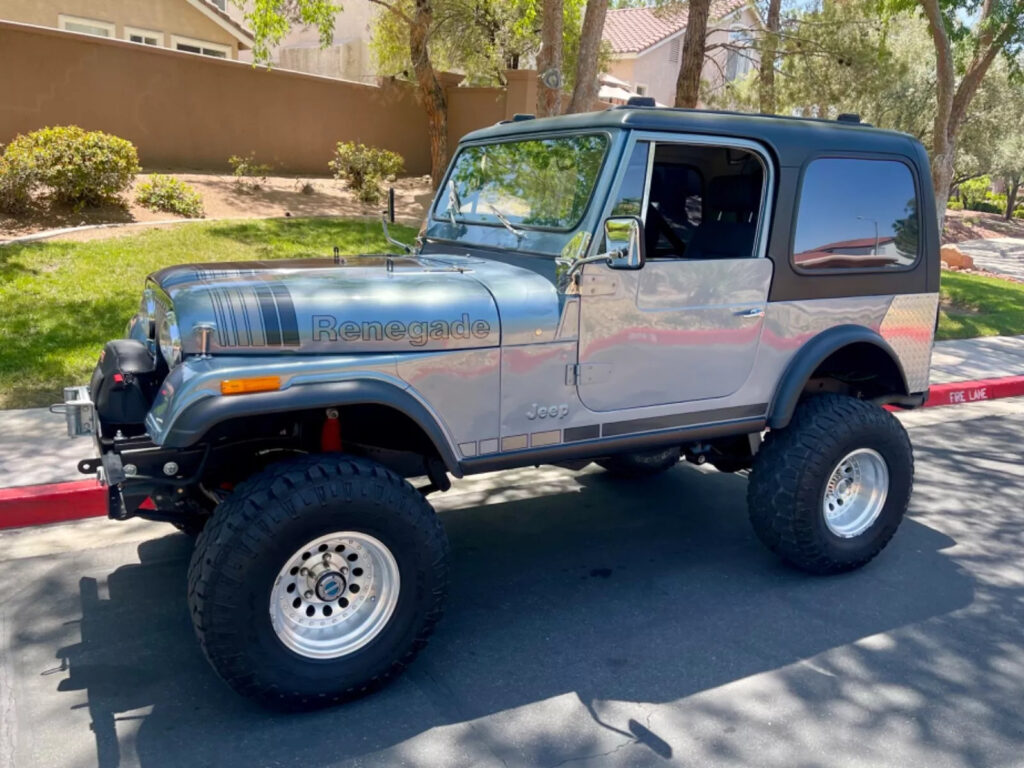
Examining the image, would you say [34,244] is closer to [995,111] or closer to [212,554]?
[212,554]

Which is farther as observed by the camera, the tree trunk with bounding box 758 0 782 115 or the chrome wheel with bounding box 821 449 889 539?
the tree trunk with bounding box 758 0 782 115

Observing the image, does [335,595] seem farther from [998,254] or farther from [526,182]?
[998,254]

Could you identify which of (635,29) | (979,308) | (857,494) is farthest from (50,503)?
(635,29)

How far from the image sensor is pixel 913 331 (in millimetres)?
4992

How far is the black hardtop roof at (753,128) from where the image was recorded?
4094 millimetres

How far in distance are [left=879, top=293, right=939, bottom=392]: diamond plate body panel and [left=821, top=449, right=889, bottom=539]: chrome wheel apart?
0.57 meters

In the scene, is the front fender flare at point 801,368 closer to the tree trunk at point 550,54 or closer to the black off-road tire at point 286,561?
the black off-road tire at point 286,561

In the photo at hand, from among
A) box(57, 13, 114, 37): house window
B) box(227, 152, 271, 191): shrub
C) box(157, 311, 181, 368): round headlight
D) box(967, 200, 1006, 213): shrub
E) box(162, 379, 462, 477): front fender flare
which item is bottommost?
box(162, 379, 462, 477): front fender flare

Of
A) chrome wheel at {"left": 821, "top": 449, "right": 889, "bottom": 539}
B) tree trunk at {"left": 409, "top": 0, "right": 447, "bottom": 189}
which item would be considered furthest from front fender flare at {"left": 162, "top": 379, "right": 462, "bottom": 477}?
tree trunk at {"left": 409, "top": 0, "right": 447, "bottom": 189}

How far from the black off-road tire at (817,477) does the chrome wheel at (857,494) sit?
3 cm

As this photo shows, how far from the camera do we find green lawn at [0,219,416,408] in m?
7.01

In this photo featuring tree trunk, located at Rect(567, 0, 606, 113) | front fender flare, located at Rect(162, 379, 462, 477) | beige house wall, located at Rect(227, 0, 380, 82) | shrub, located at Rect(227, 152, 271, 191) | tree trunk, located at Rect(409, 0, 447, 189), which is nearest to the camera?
front fender flare, located at Rect(162, 379, 462, 477)

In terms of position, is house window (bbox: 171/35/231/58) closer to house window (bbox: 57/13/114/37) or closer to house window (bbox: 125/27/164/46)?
house window (bbox: 125/27/164/46)

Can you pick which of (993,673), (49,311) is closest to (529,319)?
(993,673)
